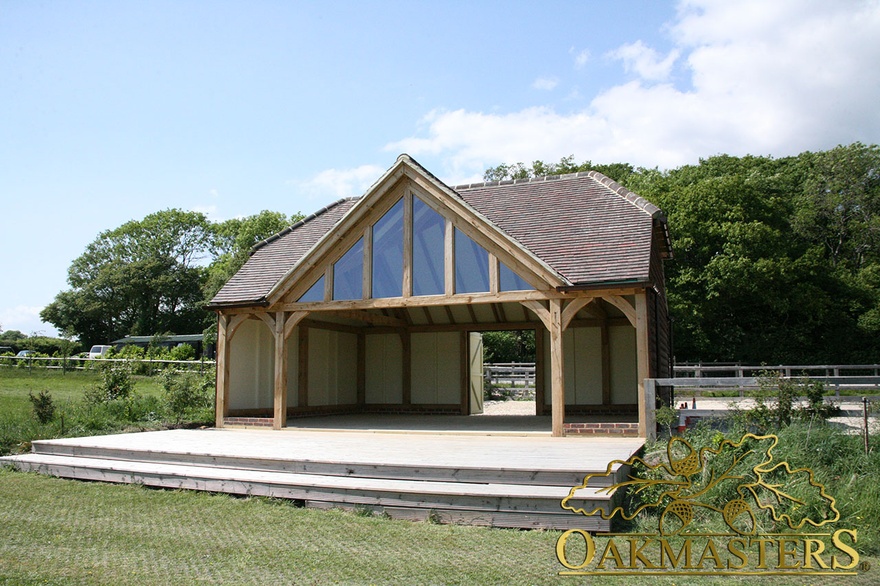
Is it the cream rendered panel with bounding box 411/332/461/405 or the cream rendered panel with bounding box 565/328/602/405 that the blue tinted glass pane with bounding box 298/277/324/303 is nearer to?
the cream rendered panel with bounding box 411/332/461/405

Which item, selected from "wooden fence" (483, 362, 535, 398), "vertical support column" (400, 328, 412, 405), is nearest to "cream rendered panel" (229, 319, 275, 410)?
"vertical support column" (400, 328, 412, 405)

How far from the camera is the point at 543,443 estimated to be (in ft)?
33.9

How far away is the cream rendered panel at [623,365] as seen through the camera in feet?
49.6

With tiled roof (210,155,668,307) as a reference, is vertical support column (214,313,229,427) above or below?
below

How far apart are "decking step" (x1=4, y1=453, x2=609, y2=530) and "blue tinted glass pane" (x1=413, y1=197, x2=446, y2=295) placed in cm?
509

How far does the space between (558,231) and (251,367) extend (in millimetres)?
7301

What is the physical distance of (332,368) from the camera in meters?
17.4

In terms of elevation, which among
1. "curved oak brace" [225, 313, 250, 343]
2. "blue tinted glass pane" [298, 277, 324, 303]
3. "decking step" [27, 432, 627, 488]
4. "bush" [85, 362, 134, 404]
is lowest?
"decking step" [27, 432, 627, 488]

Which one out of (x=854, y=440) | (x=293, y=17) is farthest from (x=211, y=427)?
(x=854, y=440)

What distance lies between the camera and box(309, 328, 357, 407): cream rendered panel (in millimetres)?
16688

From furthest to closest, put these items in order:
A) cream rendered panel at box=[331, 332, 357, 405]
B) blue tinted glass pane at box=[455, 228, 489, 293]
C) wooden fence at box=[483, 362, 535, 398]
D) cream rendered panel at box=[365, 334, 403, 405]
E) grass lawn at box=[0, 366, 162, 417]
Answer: wooden fence at box=[483, 362, 535, 398], grass lawn at box=[0, 366, 162, 417], cream rendered panel at box=[365, 334, 403, 405], cream rendered panel at box=[331, 332, 357, 405], blue tinted glass pane at box=[455, 228, 489, 293]

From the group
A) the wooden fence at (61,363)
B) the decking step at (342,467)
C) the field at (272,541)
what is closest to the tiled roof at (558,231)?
the field at (272,541)

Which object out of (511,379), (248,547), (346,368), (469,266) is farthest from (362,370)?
(248,547)

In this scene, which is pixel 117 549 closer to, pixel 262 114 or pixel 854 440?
pixel 854 440
